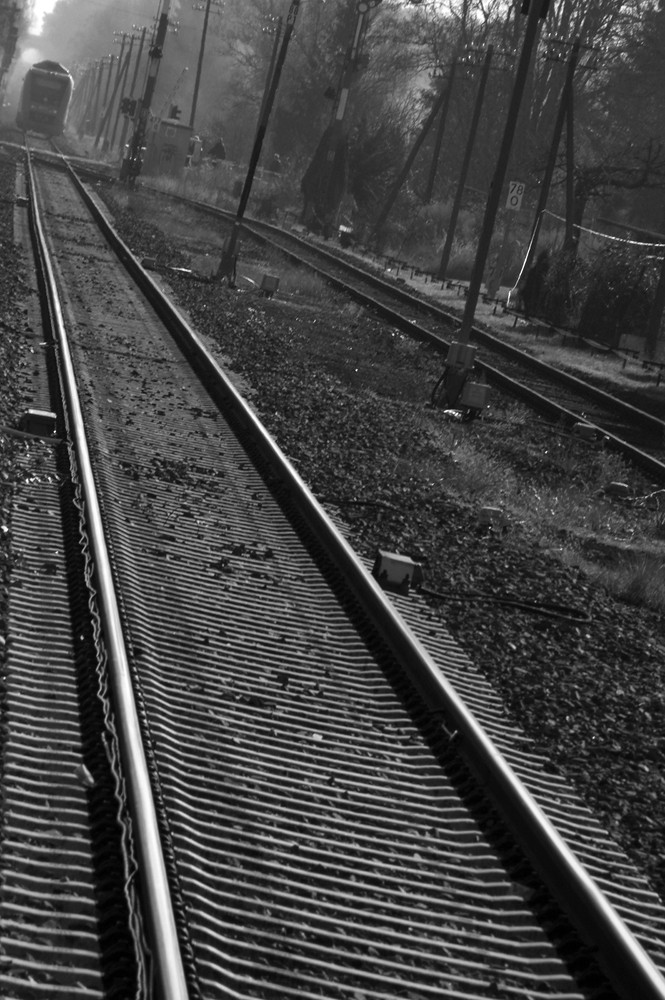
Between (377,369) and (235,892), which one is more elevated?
(377,369)

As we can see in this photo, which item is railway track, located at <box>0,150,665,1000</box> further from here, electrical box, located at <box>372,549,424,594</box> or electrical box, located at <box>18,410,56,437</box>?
electrical box, located at <box>18,410,56,437</box>

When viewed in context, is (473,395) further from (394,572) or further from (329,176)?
(329,176)

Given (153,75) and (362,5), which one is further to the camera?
(153,75)

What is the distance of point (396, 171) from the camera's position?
172ft

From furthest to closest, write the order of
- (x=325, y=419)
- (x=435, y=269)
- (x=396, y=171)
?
(x=396, y=171) < (x=435, y=269) < (x=325, y=419)

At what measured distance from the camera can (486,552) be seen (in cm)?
956

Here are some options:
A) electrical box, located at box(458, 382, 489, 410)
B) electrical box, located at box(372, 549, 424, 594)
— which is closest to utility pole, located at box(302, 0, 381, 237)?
electrical box, located at box(458, 382, 489, 410)

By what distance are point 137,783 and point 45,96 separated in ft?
262

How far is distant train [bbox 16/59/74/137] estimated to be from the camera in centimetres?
7825

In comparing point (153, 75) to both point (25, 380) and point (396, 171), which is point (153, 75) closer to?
point (396, 171)

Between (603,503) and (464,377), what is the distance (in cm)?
394

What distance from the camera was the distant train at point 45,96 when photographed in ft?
257

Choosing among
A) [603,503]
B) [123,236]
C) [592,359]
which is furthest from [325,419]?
[123,236]

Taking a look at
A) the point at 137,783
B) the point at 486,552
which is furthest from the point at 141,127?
the point at 137,783
